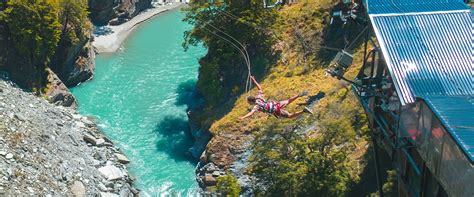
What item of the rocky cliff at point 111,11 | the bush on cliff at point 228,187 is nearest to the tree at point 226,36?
the bush on cliff at point 228,187

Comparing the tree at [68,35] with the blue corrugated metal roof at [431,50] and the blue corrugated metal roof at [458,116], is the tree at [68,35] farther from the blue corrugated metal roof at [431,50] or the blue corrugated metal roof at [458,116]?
the blue corrugated metal roof at [458,116]

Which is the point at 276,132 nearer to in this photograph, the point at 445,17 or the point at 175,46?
the point at 445,17

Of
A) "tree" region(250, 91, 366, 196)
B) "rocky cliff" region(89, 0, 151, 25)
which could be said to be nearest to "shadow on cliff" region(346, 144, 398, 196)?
"tree" region(250, 91, 366, 196)

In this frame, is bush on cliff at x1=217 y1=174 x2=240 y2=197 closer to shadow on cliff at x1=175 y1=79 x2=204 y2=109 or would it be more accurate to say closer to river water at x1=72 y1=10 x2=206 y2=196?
river water at x1=72 y1=10 x2=206 y2=196

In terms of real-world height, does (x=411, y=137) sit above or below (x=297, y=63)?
above

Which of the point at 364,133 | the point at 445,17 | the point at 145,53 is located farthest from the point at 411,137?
the point at 145,53

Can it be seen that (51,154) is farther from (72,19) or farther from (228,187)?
(72,19)
